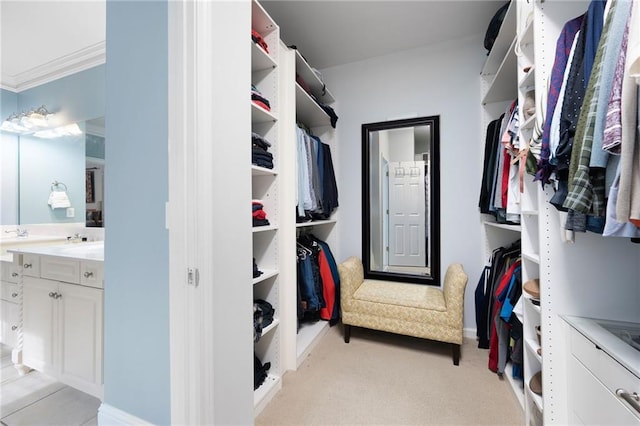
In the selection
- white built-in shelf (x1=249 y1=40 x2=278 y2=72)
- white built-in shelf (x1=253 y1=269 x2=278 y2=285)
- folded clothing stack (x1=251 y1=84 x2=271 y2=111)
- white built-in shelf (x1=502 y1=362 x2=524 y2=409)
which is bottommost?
white built-in shelf (x1=502 y1=362 x2=524 y2=409)

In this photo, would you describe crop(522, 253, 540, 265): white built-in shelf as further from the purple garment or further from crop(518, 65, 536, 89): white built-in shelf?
crop(518, 65, 536, 89): white built-in shelf

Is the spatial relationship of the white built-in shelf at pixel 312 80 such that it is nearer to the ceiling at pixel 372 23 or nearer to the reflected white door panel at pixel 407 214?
the ceiling at pixel 372 23

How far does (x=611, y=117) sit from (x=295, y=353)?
1898mm

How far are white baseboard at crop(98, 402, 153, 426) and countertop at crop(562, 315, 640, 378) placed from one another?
1.70 m

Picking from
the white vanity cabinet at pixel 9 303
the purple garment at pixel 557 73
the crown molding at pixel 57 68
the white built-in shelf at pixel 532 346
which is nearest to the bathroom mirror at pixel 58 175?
the crown molding at pixel 57 68

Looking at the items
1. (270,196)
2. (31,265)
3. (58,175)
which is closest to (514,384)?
(270,196)

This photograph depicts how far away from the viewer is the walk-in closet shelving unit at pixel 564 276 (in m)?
1.04

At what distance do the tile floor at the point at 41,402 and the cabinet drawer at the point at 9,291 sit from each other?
509 mm

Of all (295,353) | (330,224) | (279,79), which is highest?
(279,79)

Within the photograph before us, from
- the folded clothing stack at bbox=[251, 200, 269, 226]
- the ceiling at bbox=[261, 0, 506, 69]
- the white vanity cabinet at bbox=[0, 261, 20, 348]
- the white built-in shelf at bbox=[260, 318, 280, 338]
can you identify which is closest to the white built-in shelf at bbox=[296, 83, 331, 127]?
the ceiling at bbox=[261, 0, 506, 69]

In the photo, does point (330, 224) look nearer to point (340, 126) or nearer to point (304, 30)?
point (340, 126)

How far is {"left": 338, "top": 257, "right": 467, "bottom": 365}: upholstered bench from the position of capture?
1830 millimetres

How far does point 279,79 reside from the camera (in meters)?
1.73

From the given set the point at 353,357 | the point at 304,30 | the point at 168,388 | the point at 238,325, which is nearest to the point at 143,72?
the point at 238,325
